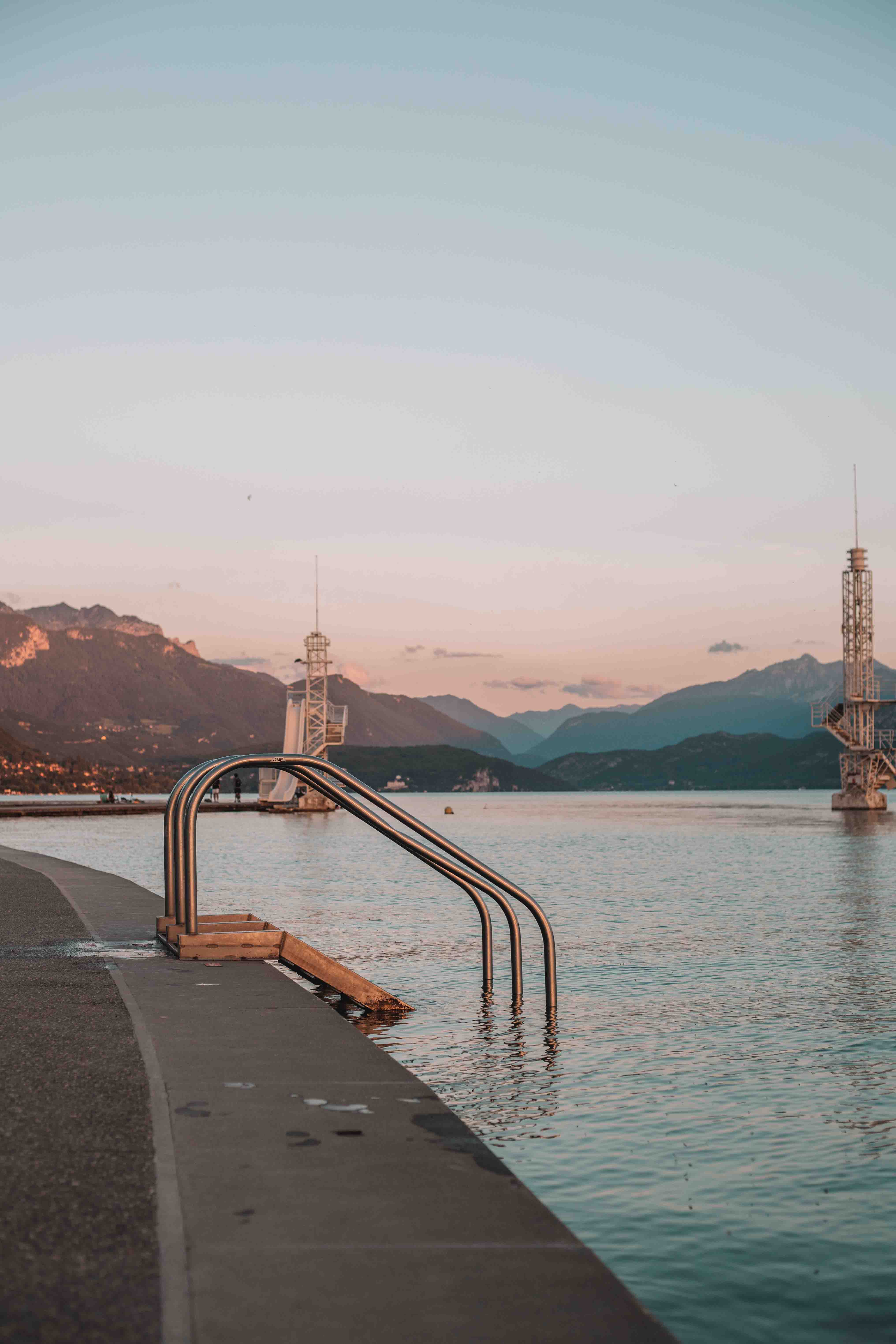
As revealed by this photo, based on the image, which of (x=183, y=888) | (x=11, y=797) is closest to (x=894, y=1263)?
(x=183, y=888)

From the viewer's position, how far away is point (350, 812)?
14.2 metres

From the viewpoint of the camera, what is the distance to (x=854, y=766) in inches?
4515

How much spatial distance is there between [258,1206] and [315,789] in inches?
318

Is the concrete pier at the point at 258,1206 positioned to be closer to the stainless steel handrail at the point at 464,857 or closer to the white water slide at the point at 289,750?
the stainless steel handrail at the point at 464,857

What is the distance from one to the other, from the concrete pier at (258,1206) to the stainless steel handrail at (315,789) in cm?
405

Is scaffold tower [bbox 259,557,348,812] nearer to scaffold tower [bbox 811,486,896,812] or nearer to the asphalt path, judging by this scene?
scaffold tower [bbox 811,486,896,812]

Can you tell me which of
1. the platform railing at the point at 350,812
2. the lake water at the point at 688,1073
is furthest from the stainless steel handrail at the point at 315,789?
the lake water at the point at 688,1073

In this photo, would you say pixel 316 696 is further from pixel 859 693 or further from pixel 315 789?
pixel 315 789

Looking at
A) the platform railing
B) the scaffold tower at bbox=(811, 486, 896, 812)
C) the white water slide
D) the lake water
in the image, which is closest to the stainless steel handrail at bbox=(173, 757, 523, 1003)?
the platform railing

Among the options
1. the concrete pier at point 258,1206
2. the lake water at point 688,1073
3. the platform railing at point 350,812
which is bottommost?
the lake water at point 688,1073

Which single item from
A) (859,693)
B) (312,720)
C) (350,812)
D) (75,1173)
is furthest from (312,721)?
(75,1173)

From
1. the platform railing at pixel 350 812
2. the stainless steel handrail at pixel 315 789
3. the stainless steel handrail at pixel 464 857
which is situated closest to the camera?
the stainless steel handrail at pixel 464 857

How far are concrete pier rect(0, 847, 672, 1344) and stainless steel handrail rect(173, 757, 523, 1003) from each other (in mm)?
4052

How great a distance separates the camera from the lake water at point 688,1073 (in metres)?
6.60
